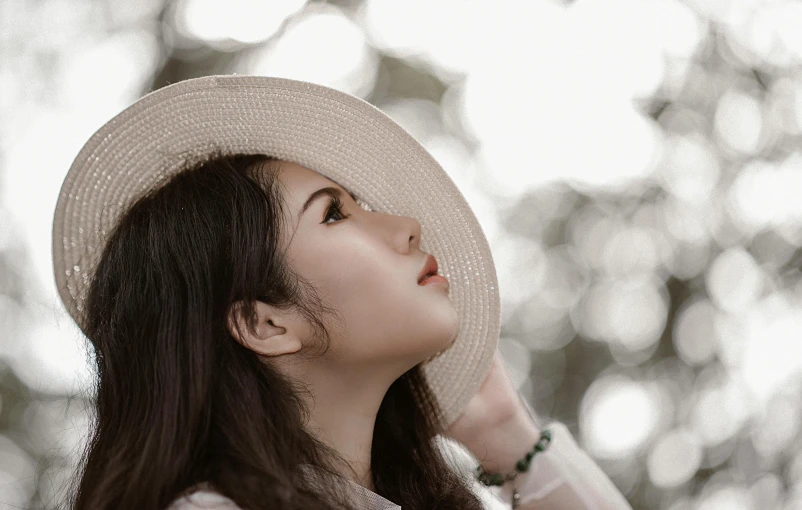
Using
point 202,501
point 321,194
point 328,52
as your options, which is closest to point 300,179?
point 321,194

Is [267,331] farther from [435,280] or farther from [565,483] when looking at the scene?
[565,483]

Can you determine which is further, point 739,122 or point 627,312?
point 739,122

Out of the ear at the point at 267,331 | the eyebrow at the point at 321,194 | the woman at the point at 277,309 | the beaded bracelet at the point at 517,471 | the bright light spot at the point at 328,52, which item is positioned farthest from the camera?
the bright light spot at the point at 328,52

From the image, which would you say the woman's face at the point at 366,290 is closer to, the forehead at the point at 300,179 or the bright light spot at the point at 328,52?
the forehead at the point at 300,179

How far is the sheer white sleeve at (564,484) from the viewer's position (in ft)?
6.74

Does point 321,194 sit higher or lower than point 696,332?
lower

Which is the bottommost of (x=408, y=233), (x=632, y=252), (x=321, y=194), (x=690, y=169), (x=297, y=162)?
(x=408, y=233)

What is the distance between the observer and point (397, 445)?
228 cm

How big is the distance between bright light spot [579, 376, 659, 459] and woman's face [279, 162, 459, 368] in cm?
649

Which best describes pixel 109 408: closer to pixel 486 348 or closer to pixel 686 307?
pixel 486 348

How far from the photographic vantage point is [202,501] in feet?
5.19

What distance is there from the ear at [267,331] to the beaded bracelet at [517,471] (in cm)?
58

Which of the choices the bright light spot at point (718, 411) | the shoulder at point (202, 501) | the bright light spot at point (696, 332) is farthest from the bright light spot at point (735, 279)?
the shoulder at point (202, 501)

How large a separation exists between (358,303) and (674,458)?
7488mm
